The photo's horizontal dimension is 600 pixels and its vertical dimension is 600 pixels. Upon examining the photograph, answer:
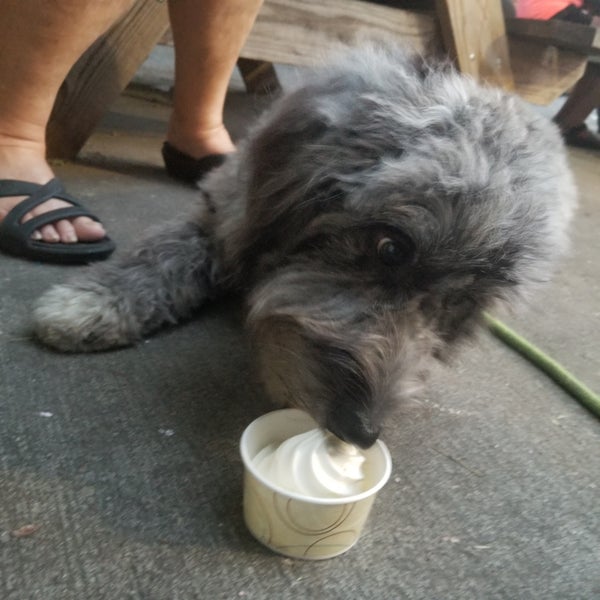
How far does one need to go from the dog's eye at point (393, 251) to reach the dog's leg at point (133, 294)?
1.72ft

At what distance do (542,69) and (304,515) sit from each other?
326 cm

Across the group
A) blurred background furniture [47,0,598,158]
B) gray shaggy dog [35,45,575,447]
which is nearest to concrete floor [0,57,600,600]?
gray shaggy dog [35,45,575,447]

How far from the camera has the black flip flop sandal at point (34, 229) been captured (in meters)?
1.49

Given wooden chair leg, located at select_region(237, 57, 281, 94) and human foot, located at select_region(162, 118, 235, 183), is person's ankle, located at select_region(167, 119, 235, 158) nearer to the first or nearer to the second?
human foot, located at select_region(162, 118, 235, 183)

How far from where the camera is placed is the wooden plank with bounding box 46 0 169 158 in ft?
7.08

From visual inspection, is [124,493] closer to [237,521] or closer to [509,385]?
[237,521]

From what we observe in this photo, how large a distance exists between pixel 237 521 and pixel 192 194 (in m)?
1.55

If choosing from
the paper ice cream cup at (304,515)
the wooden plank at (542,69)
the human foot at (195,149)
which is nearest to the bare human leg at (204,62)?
the human foot at (195,149)

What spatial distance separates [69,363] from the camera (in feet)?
3.77

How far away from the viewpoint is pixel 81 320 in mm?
1190

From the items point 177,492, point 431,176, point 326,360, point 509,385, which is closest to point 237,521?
point 177,492

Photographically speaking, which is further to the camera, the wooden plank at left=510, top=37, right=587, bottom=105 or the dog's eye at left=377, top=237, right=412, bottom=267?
the wooden plank at left=510, top=37, right=587, bottom=105

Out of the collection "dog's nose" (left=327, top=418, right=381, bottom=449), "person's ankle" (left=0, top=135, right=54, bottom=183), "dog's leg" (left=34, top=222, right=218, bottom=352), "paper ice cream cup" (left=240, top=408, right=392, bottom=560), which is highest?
"dog's nose" (left=327, top=418, right=381, bottom=449)

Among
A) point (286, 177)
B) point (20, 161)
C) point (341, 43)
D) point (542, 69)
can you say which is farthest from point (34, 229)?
point (542, 69)
